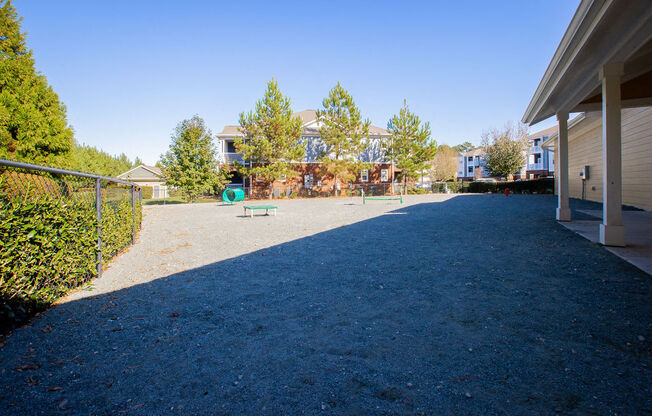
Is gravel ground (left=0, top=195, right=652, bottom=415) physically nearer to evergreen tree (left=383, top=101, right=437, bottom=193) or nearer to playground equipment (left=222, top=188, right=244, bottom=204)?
playground equipment (left=222, top=188, right=244, bottom=204)

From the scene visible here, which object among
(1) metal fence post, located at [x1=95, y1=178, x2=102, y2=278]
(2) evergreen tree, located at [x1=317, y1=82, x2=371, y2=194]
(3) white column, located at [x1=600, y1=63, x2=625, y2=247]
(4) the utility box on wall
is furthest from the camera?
(2) evergreen tree, located at [x1=317, y1=82, x2=371, y2=194]

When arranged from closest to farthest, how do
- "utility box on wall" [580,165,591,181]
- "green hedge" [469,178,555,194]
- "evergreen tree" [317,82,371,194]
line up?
"utility box on wall" [580,165,591,181] → "green hedge" [469,178,555,194] → "evergreen tree" [317,82,371,194]

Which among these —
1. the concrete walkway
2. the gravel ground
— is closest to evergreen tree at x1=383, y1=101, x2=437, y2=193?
the concrete walkway

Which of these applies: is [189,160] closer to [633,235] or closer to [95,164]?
[633,235]

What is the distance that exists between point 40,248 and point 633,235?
10.4 meters

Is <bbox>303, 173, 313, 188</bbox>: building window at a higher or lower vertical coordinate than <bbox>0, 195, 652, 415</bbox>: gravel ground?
higher

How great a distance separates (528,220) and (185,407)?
11.3 metres

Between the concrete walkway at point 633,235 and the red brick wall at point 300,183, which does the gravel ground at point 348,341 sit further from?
the red brick wall at point 300,183

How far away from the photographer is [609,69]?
19.9 ft

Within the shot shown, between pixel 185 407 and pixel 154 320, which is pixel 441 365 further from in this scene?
A: pixel 154 320

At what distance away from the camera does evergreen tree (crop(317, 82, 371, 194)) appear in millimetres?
29891

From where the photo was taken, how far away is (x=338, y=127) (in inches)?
1192

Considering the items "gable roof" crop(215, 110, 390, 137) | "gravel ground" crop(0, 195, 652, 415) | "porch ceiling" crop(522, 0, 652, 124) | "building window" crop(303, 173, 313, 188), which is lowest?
"gravel ground" crop(0, 195, 652, 415)

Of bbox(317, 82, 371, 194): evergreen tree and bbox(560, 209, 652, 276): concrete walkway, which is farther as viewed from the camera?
bbox(317, 82, 371, 194): evergreen tree
